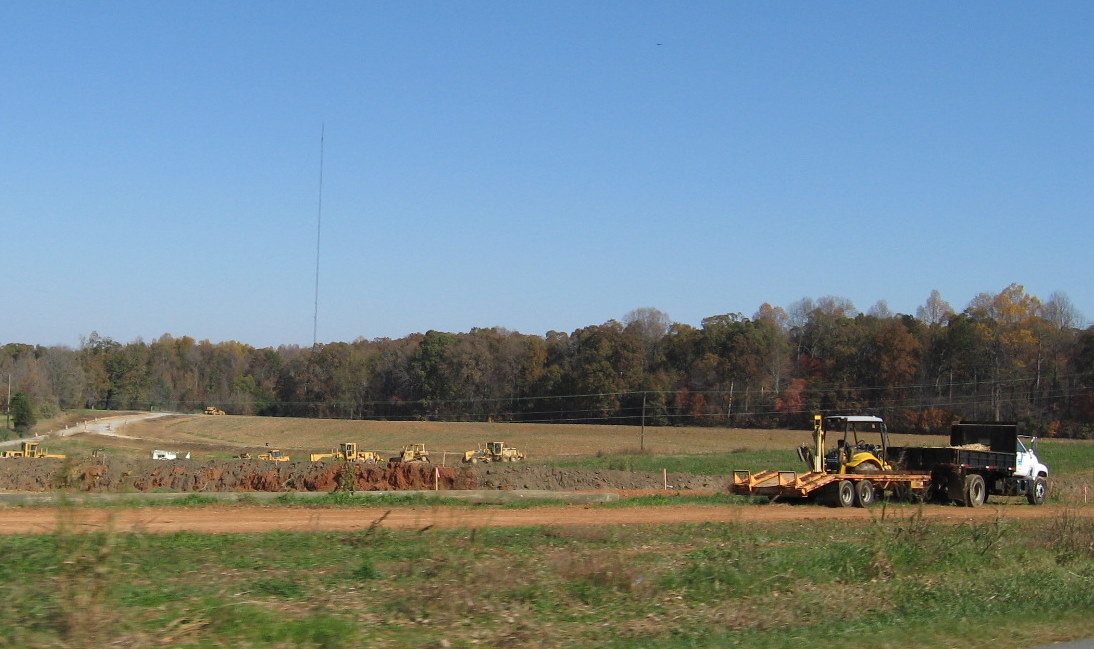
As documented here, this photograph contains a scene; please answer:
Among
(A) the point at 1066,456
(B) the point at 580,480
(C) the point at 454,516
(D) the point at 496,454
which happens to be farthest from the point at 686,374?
(C) the point at 454,516

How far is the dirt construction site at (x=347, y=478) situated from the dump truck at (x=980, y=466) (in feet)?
2.55

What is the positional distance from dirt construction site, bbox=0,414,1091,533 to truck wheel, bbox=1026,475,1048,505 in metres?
0.64

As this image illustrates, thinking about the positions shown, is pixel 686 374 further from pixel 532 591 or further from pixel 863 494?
pixel 532 591

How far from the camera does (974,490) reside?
28.9 m

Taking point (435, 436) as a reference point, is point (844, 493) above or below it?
above

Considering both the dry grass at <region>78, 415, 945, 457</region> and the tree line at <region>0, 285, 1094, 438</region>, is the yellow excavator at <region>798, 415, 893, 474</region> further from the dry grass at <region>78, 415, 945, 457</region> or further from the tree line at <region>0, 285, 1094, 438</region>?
the tree line at <region>0, 285, 1094, 438</region>

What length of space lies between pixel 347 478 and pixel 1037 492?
859 inches

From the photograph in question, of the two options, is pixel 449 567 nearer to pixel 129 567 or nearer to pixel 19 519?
pixel 129 567

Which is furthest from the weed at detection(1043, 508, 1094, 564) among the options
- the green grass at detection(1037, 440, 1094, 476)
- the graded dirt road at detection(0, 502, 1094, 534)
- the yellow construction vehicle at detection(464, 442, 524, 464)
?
the yellow construction vehicle at detection(464, 442, 524, 464)

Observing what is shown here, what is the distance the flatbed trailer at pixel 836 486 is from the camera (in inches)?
1048

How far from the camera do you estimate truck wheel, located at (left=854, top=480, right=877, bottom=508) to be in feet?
87.8

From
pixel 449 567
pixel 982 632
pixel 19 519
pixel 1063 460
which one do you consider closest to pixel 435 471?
pixel 19 519

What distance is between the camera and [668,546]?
16.3 meters

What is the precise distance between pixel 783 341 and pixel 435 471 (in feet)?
198
